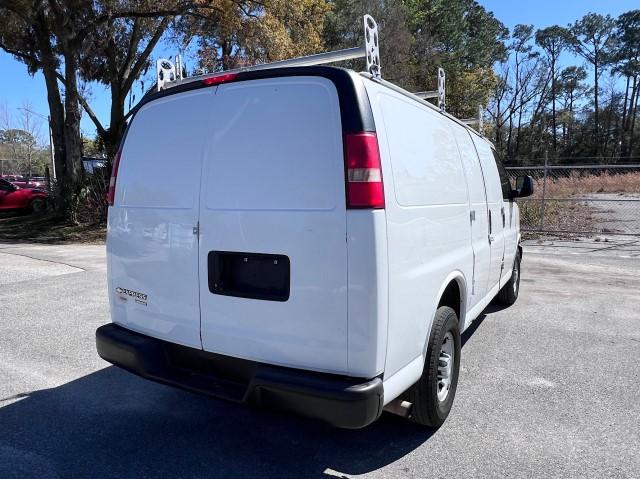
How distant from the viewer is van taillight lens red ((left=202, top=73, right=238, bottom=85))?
2.92 meters

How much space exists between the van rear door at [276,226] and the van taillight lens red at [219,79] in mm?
36

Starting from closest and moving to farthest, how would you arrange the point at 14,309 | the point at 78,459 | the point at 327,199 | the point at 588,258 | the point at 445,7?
the point at 327,199
the point at 78,459
the point at 14,309
the point at 588,258
the point at 445,7

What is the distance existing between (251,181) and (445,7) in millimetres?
37726

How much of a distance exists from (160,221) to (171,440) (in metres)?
1.39

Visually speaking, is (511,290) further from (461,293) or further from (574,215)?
(574,215)

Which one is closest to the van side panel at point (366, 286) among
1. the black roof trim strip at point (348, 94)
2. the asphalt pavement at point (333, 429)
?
the black roof trim strip at point (348, 94)

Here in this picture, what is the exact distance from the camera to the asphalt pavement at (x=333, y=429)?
2.95 m

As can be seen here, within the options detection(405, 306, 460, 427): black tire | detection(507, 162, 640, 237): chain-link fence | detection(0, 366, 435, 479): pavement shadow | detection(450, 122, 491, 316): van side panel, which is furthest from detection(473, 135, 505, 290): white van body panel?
detection(507, 162, 640, 237): chain-link fence

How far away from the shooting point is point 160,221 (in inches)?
121

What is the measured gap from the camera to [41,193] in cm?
2175

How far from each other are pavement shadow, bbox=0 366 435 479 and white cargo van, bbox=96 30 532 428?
402 millimetres

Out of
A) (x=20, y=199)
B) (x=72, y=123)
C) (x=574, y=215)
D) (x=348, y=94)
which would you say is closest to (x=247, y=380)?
(x=348, y=94)

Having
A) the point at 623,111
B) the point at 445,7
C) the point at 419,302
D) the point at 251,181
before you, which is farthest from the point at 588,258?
the point at 623,111

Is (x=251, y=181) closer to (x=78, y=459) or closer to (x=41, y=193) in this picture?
(x=78, y=459)
